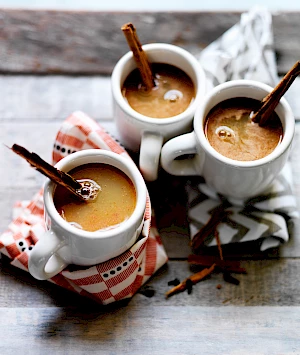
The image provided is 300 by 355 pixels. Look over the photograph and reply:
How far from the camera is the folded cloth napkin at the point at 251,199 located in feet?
3.25

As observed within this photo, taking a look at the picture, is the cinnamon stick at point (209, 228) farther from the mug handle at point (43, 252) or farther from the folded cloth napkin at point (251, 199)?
the mug handle at point (43, 252)

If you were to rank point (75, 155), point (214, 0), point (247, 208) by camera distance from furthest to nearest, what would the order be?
point (214, 0), point (247, 208), point (75, 155)

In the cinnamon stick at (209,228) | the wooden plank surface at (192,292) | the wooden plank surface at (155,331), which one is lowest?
the wooden plank surface at (155,331)

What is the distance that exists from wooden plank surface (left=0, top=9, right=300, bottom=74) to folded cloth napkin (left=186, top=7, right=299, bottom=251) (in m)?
0.05

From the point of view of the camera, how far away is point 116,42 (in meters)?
1.14

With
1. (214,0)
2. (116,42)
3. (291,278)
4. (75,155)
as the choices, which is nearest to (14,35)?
(116,42)

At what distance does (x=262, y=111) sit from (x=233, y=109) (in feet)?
0.16

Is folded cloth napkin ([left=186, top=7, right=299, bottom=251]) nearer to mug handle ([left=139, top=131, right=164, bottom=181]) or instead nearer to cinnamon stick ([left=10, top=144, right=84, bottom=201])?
mug handle ([left=139, top=131, right=164, bottom=181])

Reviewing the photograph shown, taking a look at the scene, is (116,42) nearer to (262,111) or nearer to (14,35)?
(14,35)

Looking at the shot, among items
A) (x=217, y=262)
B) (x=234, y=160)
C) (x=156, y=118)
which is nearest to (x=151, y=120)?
(x=156, y=118)

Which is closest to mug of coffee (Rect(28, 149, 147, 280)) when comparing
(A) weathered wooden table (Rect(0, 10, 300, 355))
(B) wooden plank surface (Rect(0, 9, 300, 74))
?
(A) weathered wooden table (Rect(0, 10, 300, 355))

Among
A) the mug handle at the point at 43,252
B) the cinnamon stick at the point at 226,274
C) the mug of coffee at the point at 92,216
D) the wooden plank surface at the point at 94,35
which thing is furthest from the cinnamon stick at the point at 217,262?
the wooden plank surface at the point at 94,35

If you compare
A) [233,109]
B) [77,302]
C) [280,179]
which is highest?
[233,109]

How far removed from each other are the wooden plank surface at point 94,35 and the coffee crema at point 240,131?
0.63 feet
